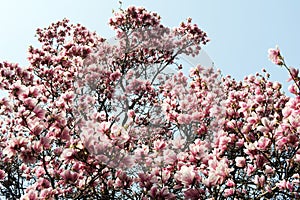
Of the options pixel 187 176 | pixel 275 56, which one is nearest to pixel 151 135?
pixel 187 176

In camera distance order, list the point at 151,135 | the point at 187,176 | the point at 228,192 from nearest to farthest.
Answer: the point at 187,176 → the point at 228,192 → the point at 151,135

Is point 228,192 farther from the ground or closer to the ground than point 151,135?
closer to the ground

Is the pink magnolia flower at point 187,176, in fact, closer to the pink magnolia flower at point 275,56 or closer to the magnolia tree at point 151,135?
the magnolia tree at point 151,135

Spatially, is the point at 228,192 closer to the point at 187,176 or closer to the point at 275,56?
the point at 187,176

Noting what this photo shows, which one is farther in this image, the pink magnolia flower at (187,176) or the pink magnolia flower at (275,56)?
the pink magnolia flower at (275,56)

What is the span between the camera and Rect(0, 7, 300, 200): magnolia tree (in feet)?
8.07

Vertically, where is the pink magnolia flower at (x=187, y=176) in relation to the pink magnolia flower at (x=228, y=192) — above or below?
above

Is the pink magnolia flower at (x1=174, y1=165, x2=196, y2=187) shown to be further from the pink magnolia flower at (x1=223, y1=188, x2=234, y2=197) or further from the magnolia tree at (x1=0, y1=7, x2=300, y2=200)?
the pink magnolia flower at (x1=223, y1=188, x2=234, y2=197)

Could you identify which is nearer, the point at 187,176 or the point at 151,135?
the point at 187,176

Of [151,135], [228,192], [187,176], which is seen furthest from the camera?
[151,135]

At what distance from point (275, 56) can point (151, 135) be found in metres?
1.36

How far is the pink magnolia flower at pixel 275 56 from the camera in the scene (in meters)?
2.70

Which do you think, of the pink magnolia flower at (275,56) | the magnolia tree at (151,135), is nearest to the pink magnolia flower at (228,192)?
the magnolia tree at (151,135)

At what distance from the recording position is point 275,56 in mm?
2744
